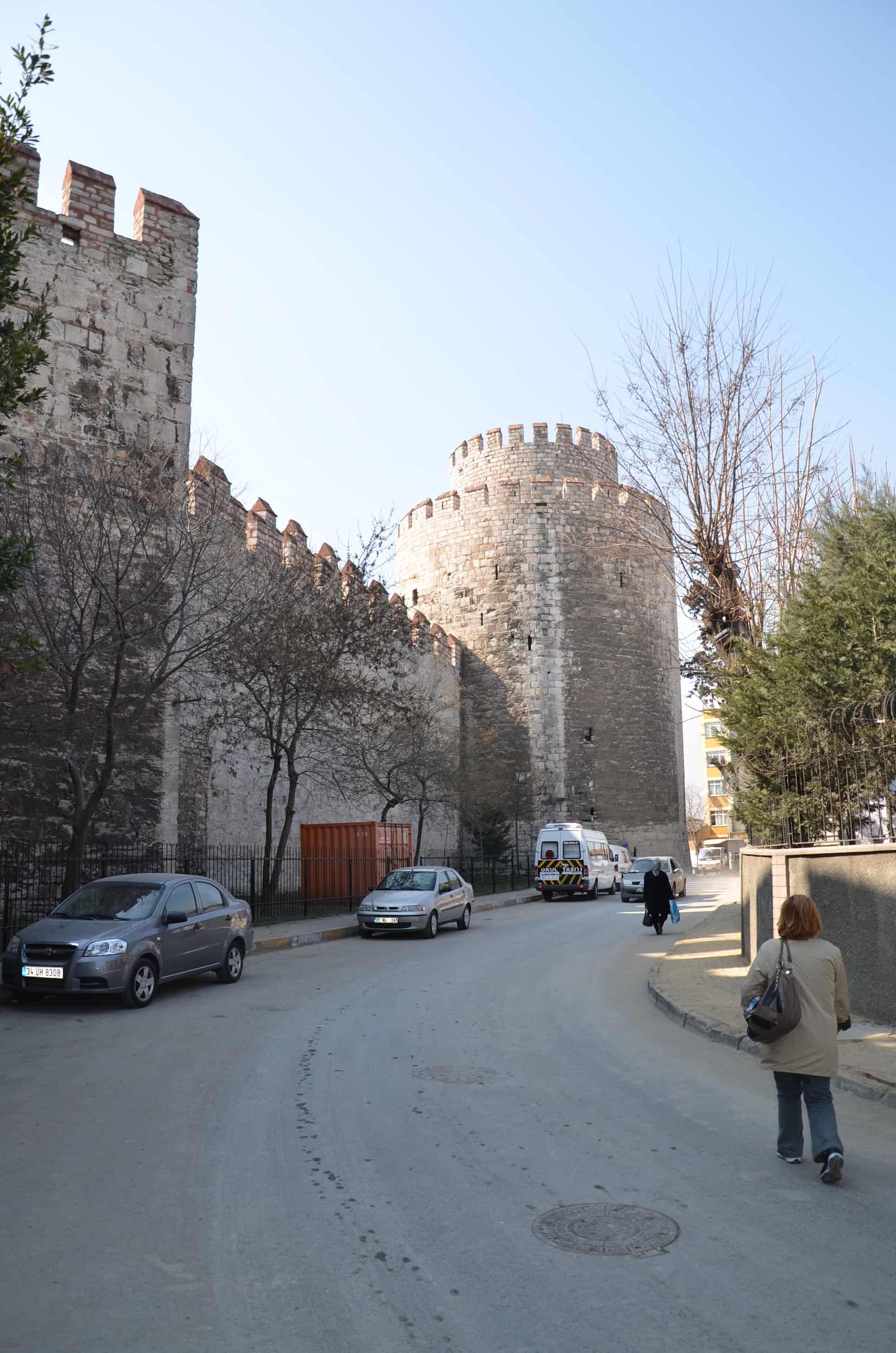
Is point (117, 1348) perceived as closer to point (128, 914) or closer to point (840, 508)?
point (128, 914)

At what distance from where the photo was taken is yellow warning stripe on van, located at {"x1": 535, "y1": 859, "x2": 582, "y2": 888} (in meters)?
30.6

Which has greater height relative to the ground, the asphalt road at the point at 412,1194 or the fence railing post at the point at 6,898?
the fence railing post at the point at 6,898

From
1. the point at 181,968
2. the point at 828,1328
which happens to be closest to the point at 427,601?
the point at 181,968

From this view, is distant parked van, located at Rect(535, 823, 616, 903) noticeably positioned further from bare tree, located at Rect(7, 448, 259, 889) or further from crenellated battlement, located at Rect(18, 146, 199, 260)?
crenellated battlement, located at Rect(18, 146, 199, 260)

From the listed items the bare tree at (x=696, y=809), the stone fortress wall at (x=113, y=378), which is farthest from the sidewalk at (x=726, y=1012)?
the bare tree at (x=696, y=809)

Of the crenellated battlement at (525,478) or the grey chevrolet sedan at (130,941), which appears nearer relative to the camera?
the grey chevrolet sedan at (130,941)

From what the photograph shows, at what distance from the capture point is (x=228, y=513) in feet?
66.0

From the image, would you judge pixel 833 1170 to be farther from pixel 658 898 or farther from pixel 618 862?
pixel 618 862

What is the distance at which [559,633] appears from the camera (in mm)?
39188

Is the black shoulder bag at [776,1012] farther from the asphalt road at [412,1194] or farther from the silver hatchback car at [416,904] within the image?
the silver hatchback car at [416,904]

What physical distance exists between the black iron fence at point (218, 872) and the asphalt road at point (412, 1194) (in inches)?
252

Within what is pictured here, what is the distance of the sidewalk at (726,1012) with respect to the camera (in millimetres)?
6379

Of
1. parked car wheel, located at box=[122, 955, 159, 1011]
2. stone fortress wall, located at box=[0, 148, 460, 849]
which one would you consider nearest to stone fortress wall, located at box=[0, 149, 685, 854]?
stone fortress wall, located at box=[0, 148, 460, 849]

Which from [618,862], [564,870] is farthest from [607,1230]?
[618,862]
